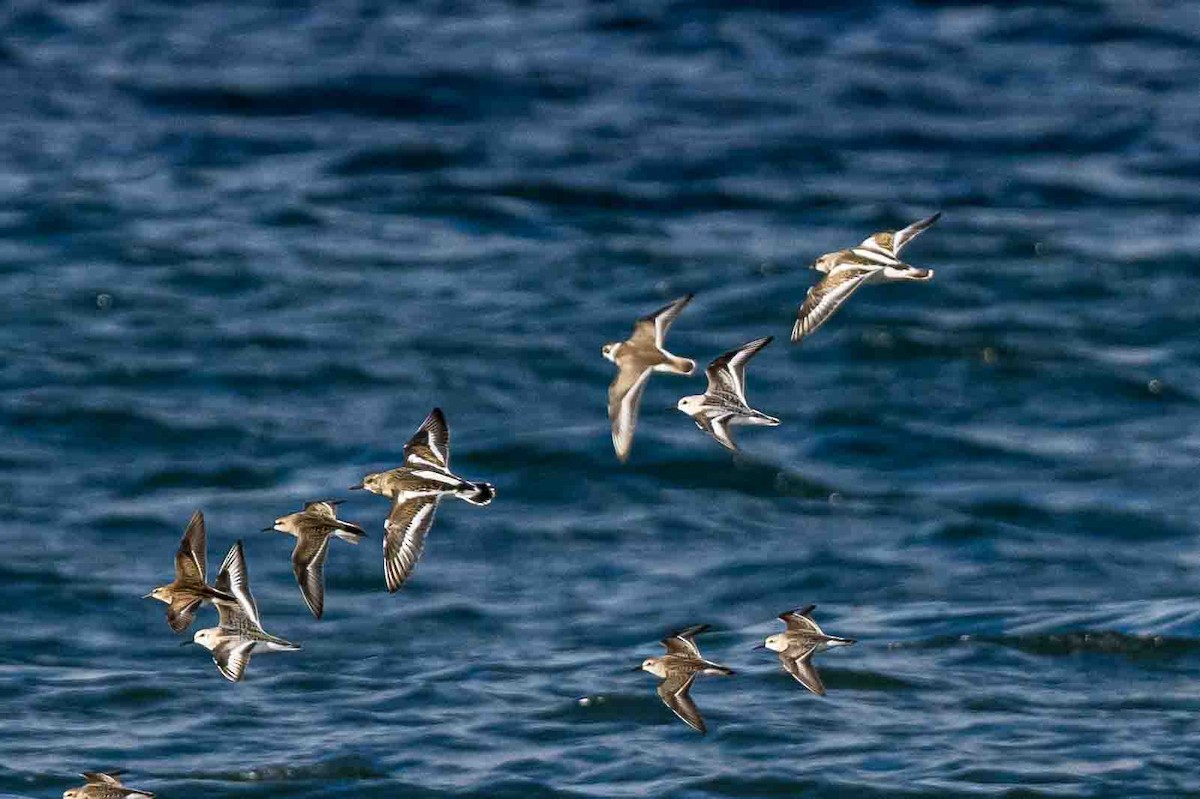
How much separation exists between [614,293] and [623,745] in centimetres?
955

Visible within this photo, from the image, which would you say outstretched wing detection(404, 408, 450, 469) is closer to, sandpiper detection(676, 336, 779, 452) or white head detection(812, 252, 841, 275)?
sandpiper detection(676, 336, 779, 452)

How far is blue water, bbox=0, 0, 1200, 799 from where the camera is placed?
16828 mm

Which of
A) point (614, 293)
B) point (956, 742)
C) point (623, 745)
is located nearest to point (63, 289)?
point (614, 293)

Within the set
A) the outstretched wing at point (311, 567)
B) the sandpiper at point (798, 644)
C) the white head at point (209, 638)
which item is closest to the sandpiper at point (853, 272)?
the sandpiper at point (798, 644)

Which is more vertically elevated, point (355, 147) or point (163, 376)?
point (355, 147)

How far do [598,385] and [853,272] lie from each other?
1183 centimetres

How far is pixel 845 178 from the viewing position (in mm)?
27422

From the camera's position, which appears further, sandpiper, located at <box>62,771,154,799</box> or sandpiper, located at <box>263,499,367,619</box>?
sandpiper, located at <box>62,771,154,799</box>

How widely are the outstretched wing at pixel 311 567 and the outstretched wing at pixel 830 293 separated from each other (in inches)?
117

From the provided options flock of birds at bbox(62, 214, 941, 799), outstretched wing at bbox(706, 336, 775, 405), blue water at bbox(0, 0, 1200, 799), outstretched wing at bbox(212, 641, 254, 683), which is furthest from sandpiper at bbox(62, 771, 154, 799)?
outstretched wing at bbox(706, 336, 775, 405)

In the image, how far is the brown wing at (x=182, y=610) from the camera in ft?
37.0

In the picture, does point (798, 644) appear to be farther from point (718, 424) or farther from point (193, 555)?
point (193, 555)

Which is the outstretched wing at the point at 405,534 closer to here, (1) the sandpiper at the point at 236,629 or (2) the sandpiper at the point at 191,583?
(1) the sandpiper at the point at 236,629

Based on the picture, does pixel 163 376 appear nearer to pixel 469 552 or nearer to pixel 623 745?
pixel 469 552
